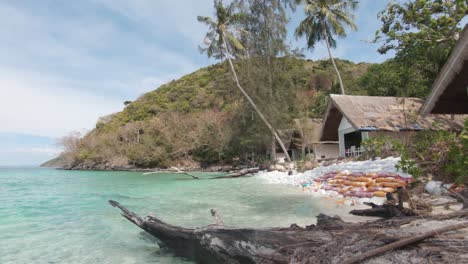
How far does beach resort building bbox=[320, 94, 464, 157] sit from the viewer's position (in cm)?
1196

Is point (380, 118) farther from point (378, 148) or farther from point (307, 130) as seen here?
point (307, 130)

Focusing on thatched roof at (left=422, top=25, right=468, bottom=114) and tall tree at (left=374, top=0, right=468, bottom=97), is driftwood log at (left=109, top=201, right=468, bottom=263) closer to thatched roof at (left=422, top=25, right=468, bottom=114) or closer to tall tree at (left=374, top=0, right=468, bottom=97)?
thatched roof at (left=422, top=25, right=468, bottom=114)

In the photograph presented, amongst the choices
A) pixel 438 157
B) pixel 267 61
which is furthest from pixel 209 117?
pixel 438 157

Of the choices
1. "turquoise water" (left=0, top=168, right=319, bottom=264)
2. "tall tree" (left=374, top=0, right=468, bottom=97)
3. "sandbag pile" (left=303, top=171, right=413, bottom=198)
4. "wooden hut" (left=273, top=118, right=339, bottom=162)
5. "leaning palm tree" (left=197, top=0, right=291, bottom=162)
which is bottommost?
"turquoise water" (left=0, top=168, right=319, bottom=264)

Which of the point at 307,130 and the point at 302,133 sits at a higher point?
the point at 307,130

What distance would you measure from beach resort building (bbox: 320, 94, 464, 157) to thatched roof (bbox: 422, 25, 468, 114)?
6.10 m

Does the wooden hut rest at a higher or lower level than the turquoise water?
higher

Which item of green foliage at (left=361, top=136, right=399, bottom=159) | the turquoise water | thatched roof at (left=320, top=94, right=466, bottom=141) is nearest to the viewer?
the turquoise water

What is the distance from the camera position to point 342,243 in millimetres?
2213

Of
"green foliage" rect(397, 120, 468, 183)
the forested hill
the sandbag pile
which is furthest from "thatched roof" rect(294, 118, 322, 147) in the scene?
"green foliage" rect(397, 120, 468, 183)

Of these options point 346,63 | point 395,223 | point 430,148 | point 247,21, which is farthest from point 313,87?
point 395,223

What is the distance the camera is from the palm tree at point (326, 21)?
20.7 m

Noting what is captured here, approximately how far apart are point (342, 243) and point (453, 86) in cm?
433

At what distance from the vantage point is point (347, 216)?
5.07 meters
